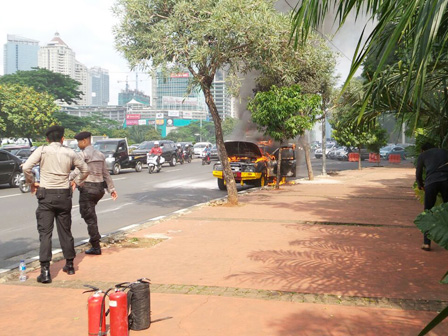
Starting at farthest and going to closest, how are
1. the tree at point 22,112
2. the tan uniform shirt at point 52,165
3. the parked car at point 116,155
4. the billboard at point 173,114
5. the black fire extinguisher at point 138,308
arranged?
the billboard at point 173,114 → the tree at point 22,112 → the parked car at point 116,155 → the tan uniform shirt at point 52,165 → the black fire extinguisher at point 138,308

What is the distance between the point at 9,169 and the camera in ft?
56.3

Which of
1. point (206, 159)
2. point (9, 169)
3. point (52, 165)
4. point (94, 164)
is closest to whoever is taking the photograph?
point (52, 165)

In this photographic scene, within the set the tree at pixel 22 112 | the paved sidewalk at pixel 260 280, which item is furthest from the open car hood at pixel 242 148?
the tree at pixel 22 112

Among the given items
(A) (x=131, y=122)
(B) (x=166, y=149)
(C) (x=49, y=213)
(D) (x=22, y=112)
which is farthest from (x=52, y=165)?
(A) (x=131, y=122)

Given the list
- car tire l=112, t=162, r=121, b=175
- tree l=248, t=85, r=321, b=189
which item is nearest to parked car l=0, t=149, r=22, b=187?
car tire l=112, t=162, r=121, b=175

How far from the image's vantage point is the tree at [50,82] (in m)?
58.4

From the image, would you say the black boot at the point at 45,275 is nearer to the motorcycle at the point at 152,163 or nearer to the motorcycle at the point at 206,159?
the motorcycle at the point at 152,163

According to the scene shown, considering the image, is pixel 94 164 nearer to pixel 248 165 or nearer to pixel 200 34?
pixel 200 34

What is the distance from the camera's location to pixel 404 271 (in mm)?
5973

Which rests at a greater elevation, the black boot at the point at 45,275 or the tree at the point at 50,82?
the tree at the point at 50,82

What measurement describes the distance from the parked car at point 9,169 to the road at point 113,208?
35cm

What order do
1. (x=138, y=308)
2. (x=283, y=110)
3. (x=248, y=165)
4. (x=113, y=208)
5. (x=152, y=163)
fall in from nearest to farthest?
(x=138, y=308) < (x=113, y=208) < (x=283, y=110) < (x=248, y=165) < (x=152, y=163)

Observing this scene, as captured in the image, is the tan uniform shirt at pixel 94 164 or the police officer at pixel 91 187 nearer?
the police officer at pixel 91 187

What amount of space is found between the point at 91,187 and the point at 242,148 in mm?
11467
